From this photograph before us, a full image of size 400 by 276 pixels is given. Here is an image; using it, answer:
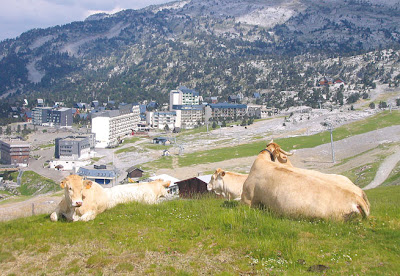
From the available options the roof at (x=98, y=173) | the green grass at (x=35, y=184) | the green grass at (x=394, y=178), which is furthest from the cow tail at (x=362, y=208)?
the green grass at (x=35, y=184)

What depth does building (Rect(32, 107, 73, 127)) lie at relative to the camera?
13775cm

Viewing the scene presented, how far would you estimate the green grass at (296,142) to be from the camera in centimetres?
6656

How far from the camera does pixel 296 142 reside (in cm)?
7144

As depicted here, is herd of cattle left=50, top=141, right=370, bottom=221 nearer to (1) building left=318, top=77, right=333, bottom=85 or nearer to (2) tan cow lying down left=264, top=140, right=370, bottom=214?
(2) tan cow lying down left=264, top=140, right=370, bottom=214

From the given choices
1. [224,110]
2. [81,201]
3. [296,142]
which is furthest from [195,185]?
[224,110]

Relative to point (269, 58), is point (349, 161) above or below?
below

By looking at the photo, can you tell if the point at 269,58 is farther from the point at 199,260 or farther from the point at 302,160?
the point at 199,260

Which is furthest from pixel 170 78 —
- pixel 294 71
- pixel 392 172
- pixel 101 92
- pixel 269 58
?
pixel 392 172

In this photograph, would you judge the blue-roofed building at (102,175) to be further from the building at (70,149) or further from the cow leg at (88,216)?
the cow leg at (88,216)

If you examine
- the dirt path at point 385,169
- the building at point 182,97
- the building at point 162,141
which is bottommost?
the building at point 162,141

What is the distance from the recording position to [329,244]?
720 centimetres

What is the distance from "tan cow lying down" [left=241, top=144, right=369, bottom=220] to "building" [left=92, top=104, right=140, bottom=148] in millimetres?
91340

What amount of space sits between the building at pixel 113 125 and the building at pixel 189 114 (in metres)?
14.1

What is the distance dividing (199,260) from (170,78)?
195 metres
